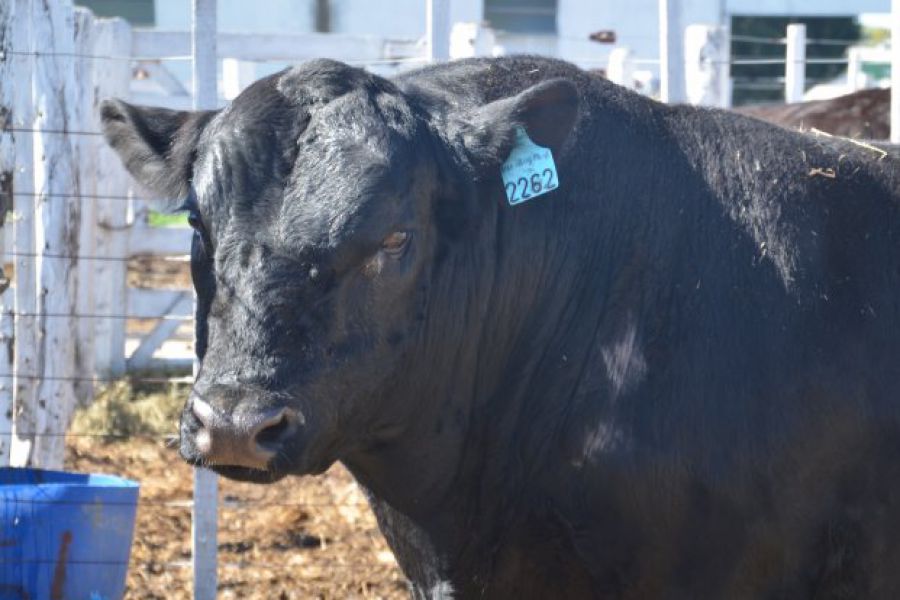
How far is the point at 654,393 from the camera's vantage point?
3.78 m

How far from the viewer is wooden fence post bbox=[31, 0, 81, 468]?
6.30 m

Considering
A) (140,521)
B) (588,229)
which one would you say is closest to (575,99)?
(588,229)

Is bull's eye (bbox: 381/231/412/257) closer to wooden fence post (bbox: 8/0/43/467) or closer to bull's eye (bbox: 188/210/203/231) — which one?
bull's eye (bbox: 188/210/203/231)

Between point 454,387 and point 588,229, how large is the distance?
1.93 ft

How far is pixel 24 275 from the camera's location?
6.84 metres

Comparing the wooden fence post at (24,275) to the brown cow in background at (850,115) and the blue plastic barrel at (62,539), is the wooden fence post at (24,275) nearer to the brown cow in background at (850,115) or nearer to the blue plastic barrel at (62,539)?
the blue plastic barrel at (62,539)

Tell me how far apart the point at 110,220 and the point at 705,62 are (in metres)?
4.49

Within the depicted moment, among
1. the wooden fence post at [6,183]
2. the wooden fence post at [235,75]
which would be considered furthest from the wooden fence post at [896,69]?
the wooden fence post at [235,75]

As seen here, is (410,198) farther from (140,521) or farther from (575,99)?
(140,521)

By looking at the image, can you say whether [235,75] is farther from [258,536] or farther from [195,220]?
[195,220]

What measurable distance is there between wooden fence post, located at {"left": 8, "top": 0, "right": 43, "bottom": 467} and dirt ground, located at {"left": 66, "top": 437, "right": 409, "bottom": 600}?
0.67m

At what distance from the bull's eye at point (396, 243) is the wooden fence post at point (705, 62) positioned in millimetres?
7136

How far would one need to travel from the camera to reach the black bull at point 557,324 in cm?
359

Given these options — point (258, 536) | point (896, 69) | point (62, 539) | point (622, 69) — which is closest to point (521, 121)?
point (62, 539)
